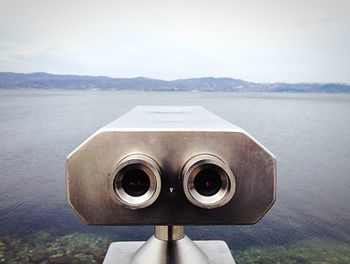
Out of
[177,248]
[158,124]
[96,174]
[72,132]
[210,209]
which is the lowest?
[72,132]

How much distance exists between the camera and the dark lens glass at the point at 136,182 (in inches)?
73.8

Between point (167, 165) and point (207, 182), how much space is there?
20 centimetres

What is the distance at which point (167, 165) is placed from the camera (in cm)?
187

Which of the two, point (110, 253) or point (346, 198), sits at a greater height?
point (110, 253)

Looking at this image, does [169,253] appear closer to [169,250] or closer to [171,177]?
[169,250]

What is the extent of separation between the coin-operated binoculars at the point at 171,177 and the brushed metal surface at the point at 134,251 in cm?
101

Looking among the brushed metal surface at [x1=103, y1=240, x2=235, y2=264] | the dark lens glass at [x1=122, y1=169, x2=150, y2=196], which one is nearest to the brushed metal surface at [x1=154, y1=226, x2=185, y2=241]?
the brushed metal surface at [x1=103, y1=240, x2=235, y2=264]

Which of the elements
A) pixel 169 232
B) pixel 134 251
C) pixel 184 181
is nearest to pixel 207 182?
pixel 184 181

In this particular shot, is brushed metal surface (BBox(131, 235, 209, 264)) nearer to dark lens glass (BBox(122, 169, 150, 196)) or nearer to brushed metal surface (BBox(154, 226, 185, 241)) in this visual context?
brushed metal surface (BBox(154, 226, 185, 241))

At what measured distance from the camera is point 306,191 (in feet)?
29.2

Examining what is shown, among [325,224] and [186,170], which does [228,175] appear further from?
[325,224]

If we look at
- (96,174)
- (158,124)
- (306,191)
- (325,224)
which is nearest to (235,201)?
(158,124)

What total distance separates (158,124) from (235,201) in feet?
1.72

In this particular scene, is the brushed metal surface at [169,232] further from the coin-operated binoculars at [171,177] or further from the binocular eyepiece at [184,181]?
the binocular eyepiece at [184,181]
